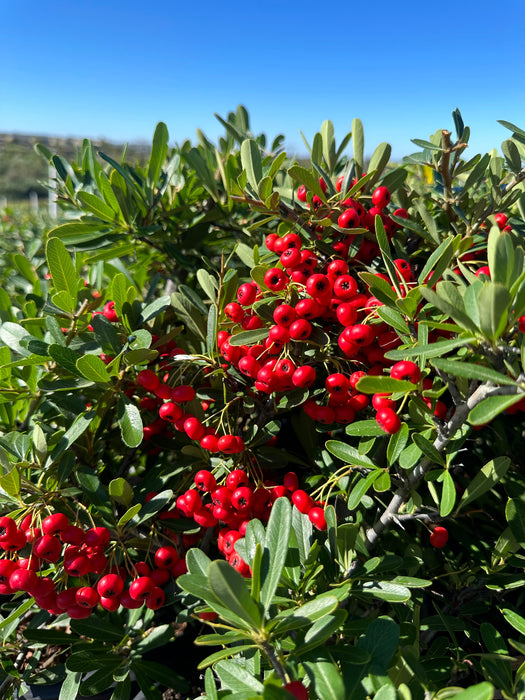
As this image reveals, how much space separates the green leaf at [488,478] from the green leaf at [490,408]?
1.24 feet

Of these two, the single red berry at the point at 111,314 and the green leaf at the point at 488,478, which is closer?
the green leaf at the point at 488,478

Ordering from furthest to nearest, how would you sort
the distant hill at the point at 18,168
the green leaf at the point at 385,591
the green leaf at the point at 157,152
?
the distant hill at the point at 18,168 → the green leaf at the point at 157,152 → the green leaf at the point at 385,591

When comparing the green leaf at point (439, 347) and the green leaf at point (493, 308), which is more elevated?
the green leaf at point (493, 308)

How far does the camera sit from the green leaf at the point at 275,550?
82 cm

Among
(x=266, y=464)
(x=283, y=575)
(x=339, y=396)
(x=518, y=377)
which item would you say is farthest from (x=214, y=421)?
(x=518, y=377)

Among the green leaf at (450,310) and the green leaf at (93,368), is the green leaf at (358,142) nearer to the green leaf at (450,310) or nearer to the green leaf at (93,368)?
the green leaf at (450,310)

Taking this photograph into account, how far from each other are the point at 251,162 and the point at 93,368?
0.81 meters

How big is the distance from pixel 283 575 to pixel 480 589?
767 mm

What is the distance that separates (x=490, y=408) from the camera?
780 mm

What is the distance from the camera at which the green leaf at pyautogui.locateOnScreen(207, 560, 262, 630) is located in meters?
0.69

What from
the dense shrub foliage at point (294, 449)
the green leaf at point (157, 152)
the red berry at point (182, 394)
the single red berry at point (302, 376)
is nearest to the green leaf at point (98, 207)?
the dense shrub foliage at point (294, 449)

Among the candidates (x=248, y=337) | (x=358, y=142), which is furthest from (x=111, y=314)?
(x=358, y=142)

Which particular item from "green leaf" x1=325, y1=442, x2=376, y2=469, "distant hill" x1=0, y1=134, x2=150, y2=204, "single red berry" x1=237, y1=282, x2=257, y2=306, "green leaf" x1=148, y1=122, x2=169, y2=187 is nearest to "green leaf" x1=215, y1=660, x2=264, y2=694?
"green leaf" x1=325, y1=442, x2=376, y2=469

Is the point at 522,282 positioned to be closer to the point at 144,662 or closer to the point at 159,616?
the point at 144,662
